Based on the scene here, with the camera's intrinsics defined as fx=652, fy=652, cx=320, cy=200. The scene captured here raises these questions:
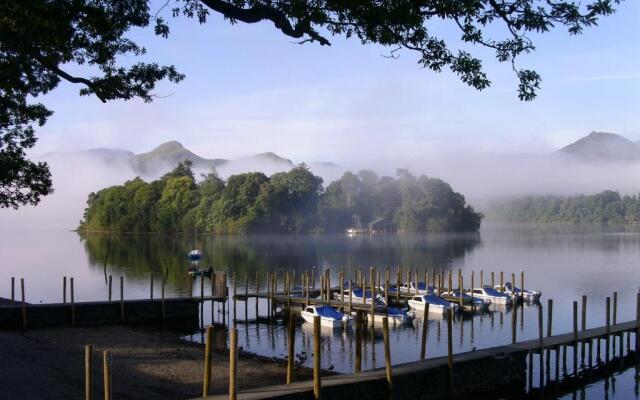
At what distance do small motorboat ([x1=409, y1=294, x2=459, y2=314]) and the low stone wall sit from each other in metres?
Result: 14.4

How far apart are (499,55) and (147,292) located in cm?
4429

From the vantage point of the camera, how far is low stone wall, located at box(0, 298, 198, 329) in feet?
97.2

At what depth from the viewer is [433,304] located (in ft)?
134

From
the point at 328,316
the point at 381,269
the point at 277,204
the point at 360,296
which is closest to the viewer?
the point at 328,316

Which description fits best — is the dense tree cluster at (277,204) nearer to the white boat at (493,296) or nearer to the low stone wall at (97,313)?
the white boat at (493,296)

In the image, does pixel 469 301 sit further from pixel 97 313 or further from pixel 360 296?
pixel 97 313

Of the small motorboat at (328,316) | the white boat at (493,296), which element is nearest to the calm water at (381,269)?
the small motorboat at (328,316)

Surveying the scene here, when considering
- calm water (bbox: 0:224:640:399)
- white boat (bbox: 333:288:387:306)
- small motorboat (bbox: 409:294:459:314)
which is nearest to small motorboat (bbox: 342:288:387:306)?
white boat (bbox: 333:288:387:306)

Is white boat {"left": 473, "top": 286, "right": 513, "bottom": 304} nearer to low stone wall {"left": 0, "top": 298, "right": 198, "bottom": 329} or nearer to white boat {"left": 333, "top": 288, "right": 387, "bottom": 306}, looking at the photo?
white boat {"left": 333, "top": 288, "right": 387, "bottom": 306}

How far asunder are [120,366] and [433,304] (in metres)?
23.7

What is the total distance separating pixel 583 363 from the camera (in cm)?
2692

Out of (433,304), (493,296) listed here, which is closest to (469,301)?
(493,296)

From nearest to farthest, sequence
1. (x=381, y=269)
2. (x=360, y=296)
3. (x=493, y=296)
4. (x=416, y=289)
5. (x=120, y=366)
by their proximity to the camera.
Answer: (x=120, y=366) < (x=360, y=296) < (x=493, y=296) < (x=416, y=289) < (x=381, y=269)

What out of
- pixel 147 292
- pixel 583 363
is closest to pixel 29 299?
pixel 147 292
